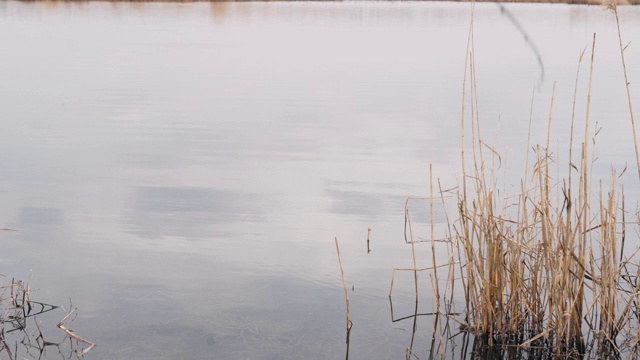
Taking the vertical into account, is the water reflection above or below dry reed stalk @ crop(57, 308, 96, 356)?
below

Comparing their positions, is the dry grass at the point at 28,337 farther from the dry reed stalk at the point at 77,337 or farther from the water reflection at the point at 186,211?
the water reflection at the point at 186,211

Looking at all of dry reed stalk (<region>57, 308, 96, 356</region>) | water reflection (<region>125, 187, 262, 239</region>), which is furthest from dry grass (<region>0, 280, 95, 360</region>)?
water reflection (<region>125, 187, 262, 239</region>)

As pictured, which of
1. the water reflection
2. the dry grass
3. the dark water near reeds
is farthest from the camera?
the water reflection

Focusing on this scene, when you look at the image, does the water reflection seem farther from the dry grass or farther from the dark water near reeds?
the dry grass

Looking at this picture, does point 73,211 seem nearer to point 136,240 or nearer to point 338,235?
point 136,240

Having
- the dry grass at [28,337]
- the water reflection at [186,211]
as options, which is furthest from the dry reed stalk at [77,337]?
the water reflection at [186,211]

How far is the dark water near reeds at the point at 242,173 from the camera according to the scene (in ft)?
13.4

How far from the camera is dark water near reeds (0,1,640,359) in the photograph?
408cm

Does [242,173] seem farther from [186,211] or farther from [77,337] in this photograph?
[77,337]

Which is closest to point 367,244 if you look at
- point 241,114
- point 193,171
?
point 193,171

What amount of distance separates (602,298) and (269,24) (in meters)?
24.4

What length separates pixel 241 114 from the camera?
34.6 feet

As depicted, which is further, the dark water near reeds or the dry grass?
the dark water near reeds

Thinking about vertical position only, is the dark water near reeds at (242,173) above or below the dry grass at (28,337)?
below
